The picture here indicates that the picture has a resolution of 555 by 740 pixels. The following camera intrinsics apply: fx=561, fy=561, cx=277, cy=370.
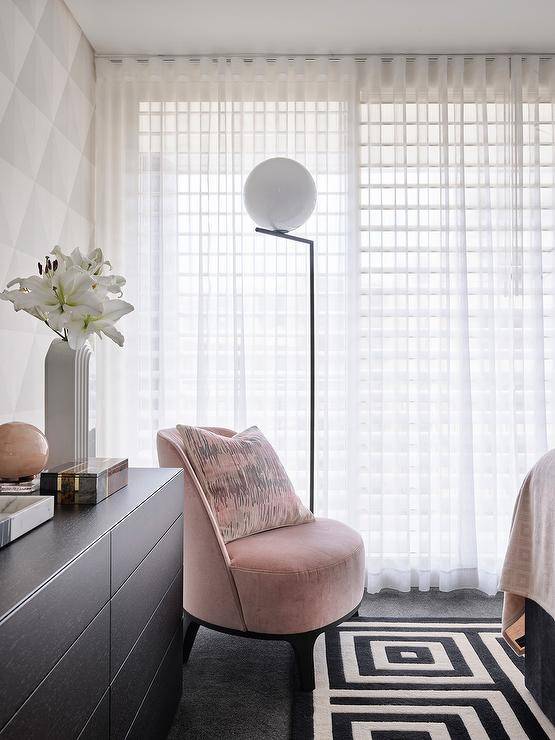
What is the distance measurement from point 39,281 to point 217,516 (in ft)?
3.27

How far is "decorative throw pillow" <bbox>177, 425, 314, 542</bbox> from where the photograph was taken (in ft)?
6.55

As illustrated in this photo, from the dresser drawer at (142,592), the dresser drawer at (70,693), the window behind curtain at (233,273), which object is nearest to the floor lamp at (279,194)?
the window behind curtain at (233,273)

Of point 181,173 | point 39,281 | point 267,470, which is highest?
point 181,173

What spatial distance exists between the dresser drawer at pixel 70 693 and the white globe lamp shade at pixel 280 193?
178 centimetres

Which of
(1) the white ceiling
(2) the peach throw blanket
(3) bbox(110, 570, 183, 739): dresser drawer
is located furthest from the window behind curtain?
(3) bbox(110, 570, 183, 739): dresser drawer

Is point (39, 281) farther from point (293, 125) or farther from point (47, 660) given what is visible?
point (293, 125)

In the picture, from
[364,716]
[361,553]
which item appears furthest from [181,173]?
[364,716]

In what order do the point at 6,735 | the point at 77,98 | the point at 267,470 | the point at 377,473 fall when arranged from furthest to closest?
the point at 377,473 → the point at 77,98 → the point at 267,470 → the point at 6,735

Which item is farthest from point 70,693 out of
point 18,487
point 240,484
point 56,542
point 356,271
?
point 356,271

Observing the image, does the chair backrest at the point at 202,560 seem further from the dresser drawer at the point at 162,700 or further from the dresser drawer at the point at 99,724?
the dresser drawer at the point at 99,724

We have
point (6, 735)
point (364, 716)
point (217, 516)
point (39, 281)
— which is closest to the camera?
point (6, 735)

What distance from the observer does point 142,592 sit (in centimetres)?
131

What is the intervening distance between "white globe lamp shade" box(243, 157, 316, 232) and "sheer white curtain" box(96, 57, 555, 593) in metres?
0.39

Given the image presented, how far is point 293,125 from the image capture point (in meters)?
2.84
